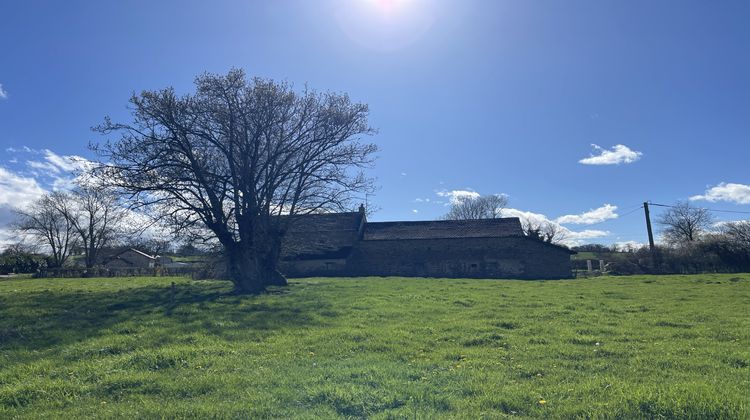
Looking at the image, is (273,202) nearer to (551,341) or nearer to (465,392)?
(551,341)

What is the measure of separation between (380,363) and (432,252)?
37862mm

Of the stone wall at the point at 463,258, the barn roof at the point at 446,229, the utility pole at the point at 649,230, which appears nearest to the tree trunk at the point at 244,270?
the stone wall at the point at 463,258

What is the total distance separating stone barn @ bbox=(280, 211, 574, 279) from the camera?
42.1 m

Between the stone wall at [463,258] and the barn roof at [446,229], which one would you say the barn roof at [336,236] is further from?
the stone wall at [463,258]

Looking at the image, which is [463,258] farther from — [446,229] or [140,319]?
[140,319]

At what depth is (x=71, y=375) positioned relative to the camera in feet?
22.8

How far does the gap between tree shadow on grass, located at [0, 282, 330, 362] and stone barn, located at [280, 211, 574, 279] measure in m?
23.5

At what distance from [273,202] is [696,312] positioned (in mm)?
20586

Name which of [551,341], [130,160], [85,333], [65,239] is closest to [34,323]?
[85,333]

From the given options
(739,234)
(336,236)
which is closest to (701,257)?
(739,234)

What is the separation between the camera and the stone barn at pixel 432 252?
1657 inches

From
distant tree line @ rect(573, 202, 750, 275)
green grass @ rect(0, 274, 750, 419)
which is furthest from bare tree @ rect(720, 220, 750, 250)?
green grass @ rect(0, 274, 750, 419)

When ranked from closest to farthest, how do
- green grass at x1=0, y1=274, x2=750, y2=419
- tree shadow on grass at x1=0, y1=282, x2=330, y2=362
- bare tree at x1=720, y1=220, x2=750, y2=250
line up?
1. green grass at x1=0, y1=274, x2=750, y2=419
2. tree shadow on grass at x1=0, y1=282, x2=330, y2=362
3. bare tree at x1=720, y1=220, x2=750, y2=250

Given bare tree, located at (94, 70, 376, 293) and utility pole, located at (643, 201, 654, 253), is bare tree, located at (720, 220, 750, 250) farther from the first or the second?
bare tree, located at (94, 70, 376, 293)
